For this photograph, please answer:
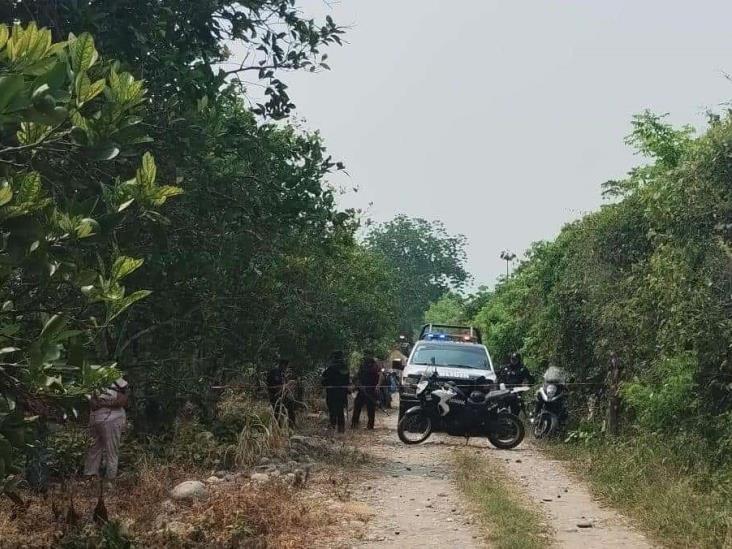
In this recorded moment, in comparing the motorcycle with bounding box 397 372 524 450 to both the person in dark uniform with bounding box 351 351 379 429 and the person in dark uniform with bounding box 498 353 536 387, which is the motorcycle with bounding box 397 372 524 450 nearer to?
the person in dark uniform with bounding box 351 351 379 429

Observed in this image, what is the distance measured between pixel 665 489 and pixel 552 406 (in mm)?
6514

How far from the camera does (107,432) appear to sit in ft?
31.2

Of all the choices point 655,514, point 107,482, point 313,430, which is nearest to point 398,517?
point 655,514

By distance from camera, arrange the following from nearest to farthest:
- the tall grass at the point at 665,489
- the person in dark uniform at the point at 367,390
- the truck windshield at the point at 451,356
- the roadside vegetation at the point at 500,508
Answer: the tall grass at the point at 665,489 → the roadside vegetation at the point at 500,508 → the person in dark uniform at the point at 367,390 → the truck windshield at the point at 451,356

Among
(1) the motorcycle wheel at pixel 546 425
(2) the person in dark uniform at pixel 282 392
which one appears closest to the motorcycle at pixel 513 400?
(1) the motorcycle wheel at pixel 546 425

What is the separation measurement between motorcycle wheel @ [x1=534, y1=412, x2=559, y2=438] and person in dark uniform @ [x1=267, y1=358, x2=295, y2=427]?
422 centimetres

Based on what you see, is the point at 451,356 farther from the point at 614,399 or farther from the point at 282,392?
the point at 282,392

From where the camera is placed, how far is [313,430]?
16.3 m

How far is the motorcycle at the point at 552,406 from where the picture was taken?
49.7 ft

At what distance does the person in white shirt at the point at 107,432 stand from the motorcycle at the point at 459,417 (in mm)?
5829

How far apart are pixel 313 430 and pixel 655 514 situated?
356 inches

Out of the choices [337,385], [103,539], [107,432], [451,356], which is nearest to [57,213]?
[103,539]

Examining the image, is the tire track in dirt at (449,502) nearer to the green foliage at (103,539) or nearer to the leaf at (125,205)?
the green foliage at (103,539)

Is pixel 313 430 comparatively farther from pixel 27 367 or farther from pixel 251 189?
pixel 27 367
